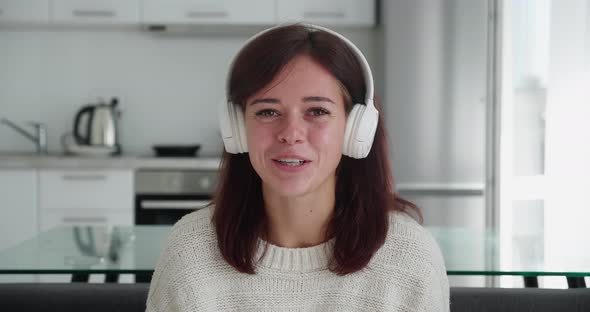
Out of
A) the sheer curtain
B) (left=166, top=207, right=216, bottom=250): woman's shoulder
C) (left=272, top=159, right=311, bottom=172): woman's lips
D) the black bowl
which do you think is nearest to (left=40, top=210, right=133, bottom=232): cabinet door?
the black bowl

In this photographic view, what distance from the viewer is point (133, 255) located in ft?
5.73

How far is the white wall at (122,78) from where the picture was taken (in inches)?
175

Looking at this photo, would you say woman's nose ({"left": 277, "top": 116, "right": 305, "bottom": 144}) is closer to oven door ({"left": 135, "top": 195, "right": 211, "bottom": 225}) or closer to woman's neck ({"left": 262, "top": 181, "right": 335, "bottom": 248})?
woman's neck ({"left": 262, "top": 181, "right": 335, "bottom": 248})

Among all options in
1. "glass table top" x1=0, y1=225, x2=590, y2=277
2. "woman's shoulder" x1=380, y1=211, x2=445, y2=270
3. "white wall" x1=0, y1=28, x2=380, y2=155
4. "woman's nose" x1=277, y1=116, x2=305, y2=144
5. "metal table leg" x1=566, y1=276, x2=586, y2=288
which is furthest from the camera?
"white wall" x1=0, y1=28, x2=380, y2=155

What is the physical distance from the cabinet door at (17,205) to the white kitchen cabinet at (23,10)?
0.86m

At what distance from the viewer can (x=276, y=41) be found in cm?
123

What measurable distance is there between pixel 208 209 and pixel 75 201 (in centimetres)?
267

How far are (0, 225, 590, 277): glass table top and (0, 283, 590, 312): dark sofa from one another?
5 cm

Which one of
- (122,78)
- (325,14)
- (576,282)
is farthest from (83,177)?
(576,282)

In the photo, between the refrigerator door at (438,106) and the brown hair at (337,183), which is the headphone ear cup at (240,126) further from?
the refrigerator door at (438,106)

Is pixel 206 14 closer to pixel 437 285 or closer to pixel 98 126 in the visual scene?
pixel 98 126

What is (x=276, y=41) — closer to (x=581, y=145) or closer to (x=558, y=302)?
(x=558, y=302)

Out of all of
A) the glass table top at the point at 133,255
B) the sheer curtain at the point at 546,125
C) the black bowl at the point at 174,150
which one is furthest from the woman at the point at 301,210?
the black bowl at the point at 174,150

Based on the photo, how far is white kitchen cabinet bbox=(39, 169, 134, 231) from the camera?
3.89 meters
